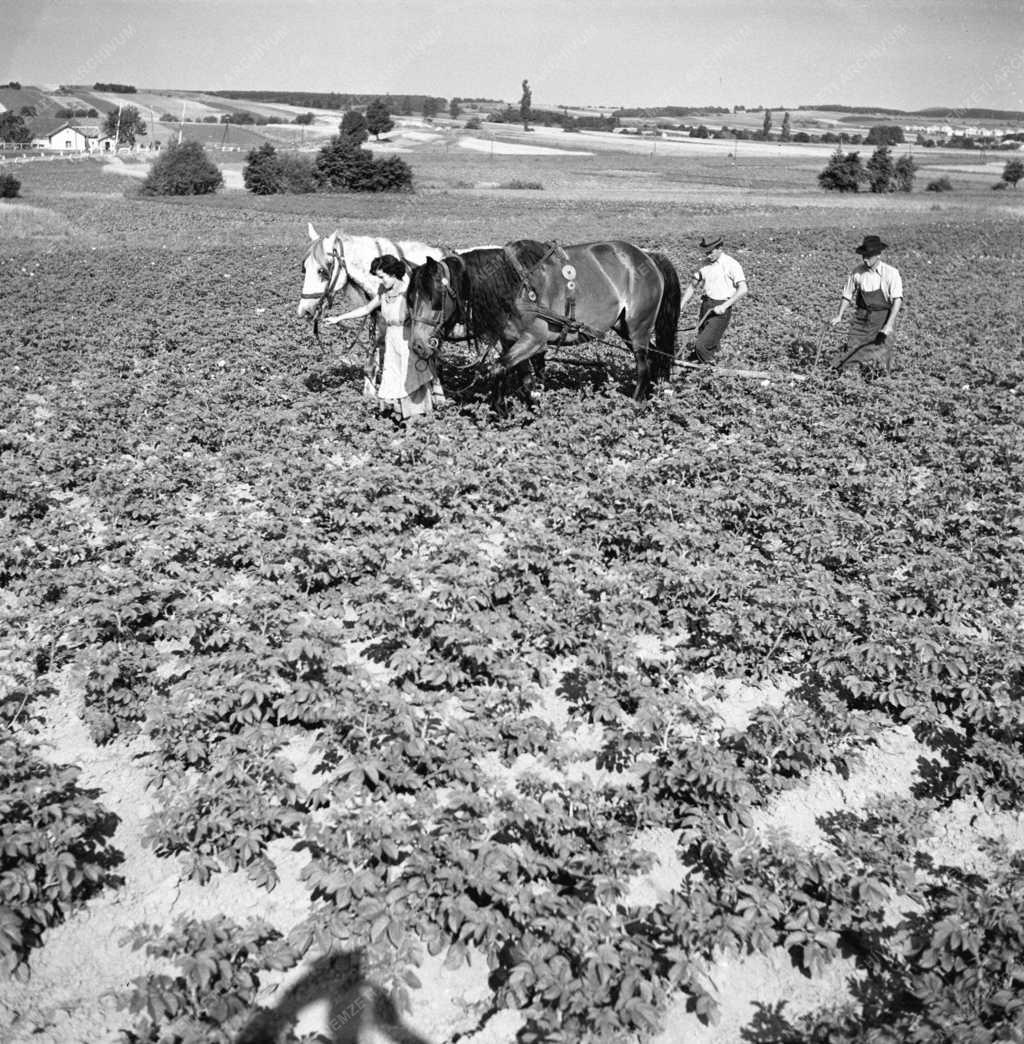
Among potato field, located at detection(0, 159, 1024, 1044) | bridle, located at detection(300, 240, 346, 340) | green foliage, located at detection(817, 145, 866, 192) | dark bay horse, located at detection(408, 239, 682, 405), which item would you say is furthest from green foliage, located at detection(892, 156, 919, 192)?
bridle, located at detection(300, 240, 346, 340)

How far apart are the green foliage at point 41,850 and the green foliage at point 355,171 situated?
5691 cm

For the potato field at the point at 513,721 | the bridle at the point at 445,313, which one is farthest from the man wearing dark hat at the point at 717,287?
the bridle at the point at 445,313

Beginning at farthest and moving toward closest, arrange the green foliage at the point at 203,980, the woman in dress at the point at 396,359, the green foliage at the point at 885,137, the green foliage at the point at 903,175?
the green foliage at the point at 885,137
the green foliage at the point at 903,175
the woman in dress at the point at 396,359
the green foliage at the point at 203,980

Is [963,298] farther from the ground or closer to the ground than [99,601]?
farther from the ground

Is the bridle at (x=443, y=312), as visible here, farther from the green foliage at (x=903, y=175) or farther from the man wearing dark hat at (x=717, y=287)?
the green foliage at (x=903, y=175)

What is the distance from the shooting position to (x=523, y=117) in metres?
144

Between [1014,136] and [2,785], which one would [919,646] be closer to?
[2,785]

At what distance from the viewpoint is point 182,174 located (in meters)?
53.5

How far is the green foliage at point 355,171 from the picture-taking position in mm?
57000

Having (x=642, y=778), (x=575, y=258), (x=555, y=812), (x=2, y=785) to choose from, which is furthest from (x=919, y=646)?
(x=575, y=258)

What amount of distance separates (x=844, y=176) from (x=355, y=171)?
32830mm

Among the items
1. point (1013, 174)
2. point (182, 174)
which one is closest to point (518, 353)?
point (182, 174)

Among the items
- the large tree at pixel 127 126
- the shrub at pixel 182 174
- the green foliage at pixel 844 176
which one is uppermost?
the large tree at pixel 127 126

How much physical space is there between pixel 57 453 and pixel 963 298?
54.8 feet
